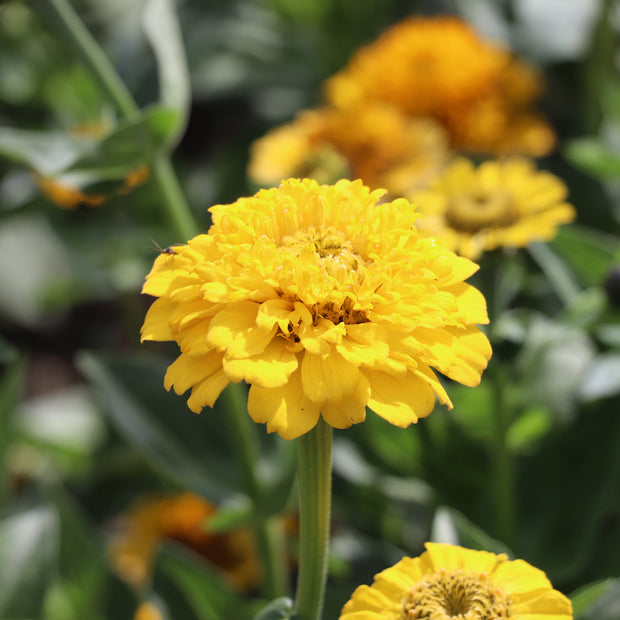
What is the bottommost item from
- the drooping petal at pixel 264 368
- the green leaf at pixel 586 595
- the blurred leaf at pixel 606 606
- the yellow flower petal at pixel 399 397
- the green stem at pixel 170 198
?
the blurred leaf at pixel 606 606

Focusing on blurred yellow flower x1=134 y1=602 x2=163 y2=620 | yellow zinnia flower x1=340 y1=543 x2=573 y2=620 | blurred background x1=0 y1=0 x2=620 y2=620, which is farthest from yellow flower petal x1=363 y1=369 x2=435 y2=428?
blurred yellow flower x1=134 y1=602 x2=163 y2=620

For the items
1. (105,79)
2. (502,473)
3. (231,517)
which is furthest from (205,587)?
(105,79)

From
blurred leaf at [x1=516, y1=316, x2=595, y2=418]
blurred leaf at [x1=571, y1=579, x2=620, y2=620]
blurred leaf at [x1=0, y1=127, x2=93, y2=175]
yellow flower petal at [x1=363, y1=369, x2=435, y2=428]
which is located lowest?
blurred leaf at [x1=571, y1=579, x2=620, y2=620]

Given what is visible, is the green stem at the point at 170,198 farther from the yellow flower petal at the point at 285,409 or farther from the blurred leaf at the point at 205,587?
the yellow flower petal at the point at 285,409

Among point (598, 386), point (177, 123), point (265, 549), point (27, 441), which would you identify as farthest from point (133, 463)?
point (598, 386)

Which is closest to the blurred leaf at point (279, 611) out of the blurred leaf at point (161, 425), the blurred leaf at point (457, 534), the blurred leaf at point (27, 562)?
the blurred leaf at point (457, 534)

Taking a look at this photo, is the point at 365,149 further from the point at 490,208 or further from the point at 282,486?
the point at 282,486

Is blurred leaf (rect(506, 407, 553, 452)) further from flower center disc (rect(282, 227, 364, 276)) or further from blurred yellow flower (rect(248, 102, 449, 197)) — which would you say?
flower center disc (rect(282, 227, 364, 276))
